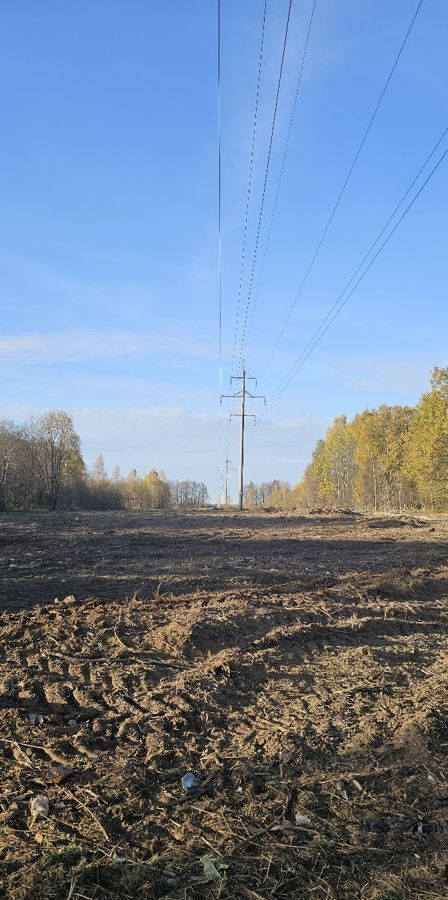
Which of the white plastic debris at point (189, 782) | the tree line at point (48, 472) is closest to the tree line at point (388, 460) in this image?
the tree line at point (48, 472)

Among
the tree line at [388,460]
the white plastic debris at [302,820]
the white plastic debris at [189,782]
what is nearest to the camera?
the white plastic debris at [302,820]

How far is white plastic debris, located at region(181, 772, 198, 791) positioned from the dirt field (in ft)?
0.13

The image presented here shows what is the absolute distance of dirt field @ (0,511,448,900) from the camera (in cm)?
267

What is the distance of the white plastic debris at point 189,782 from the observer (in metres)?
3.37

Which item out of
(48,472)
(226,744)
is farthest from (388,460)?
(226,744)

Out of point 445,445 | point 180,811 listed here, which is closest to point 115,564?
point 180,811

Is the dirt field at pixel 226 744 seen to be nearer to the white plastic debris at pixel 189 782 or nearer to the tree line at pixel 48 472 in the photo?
the white plastic debris at pixel 189 782

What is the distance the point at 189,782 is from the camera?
3.41 meters

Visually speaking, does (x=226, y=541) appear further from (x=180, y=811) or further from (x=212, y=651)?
(x=180, y=811)

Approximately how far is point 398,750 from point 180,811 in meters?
1.62

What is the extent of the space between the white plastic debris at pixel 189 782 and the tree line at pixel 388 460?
131ft

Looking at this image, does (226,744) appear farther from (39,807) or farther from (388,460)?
(388,460)

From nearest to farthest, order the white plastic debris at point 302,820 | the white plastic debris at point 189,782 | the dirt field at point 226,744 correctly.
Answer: the dirt field at point 226,744 → the white plastic debris at point 302,820 → the white plastic debris at point 189,782

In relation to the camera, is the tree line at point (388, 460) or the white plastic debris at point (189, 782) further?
the tree line at point (388, 460)
